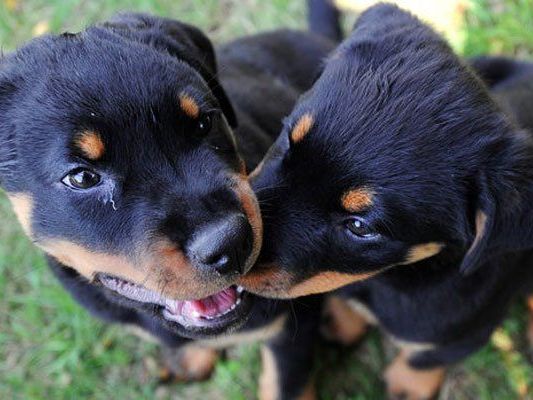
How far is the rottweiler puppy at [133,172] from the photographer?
2.09 meters

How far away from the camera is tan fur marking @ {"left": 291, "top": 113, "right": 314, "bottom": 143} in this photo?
2302 millimetres

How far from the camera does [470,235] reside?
7.65ft

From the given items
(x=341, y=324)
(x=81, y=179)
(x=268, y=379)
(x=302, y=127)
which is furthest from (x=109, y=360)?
(x=302, y=127)

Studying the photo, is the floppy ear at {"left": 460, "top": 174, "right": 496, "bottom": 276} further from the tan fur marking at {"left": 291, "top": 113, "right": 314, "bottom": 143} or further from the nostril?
the nostril

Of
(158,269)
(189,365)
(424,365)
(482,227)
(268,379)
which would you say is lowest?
(189,365)

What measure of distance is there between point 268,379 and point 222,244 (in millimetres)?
1730

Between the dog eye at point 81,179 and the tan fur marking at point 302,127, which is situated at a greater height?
the tan fur marking at point 302,127

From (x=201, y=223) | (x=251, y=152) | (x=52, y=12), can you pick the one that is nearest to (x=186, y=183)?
(x=201, y=223)

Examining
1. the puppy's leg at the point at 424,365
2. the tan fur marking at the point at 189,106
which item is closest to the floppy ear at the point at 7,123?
the tan fur marking at the point at 189,106

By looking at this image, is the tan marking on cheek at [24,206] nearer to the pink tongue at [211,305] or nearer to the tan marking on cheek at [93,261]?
the tan marking on cheek at [93,261]

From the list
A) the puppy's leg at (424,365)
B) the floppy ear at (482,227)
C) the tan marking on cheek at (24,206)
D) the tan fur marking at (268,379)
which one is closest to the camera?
the floppy ear at (482,227)

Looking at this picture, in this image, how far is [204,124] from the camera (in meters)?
2.37

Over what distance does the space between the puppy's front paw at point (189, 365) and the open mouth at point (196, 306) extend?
131 cm

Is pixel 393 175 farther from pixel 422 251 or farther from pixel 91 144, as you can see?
pixel 91 144
